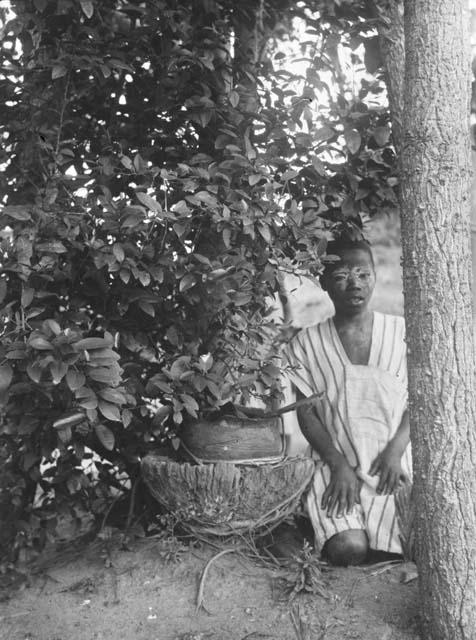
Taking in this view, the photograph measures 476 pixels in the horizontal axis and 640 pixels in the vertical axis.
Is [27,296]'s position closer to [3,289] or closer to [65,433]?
[3,289]

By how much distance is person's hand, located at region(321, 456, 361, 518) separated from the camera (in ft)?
12.2

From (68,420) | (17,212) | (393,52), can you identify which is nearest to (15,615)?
(68,420)

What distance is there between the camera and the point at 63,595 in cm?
345

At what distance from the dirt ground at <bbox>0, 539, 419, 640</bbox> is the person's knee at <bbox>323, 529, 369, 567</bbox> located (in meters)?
0.06

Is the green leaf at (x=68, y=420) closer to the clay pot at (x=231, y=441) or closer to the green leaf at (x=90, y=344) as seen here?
the green leaf at (x=90, y=344)

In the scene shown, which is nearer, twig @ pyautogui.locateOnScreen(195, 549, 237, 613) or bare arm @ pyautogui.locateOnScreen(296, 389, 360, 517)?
twig @ pyautogui.locateOnScreen(195, 549, 237, 613)

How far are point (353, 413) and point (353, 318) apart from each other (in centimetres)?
51

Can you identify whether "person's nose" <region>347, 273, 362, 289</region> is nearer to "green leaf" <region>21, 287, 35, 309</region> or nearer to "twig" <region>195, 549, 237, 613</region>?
"twig" <region>195, 549, 237, 613</region>

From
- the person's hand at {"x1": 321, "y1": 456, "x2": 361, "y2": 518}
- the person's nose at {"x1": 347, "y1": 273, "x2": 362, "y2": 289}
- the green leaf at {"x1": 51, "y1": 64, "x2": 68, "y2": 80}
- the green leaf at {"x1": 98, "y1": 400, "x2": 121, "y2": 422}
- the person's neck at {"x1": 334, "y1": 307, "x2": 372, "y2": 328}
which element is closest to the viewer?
the green leaf at {"x1": 98, "y1": 400, "x2": 121, "y2": 422}

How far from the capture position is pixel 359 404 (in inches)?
153

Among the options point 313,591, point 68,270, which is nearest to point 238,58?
point 68,270

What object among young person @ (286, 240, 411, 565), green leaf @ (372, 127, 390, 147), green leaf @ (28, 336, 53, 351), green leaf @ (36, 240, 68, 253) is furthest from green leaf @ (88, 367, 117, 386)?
Result: green leaf @ (372, 127, 390, 147)

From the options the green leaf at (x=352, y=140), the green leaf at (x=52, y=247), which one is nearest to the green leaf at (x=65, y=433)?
the green leaf at (x=52, y=247)

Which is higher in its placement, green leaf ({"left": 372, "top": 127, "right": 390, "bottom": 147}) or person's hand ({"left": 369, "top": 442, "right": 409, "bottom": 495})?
green leaf ({"left": 372, "top": 127, "right": 390, "bottom": 147})
